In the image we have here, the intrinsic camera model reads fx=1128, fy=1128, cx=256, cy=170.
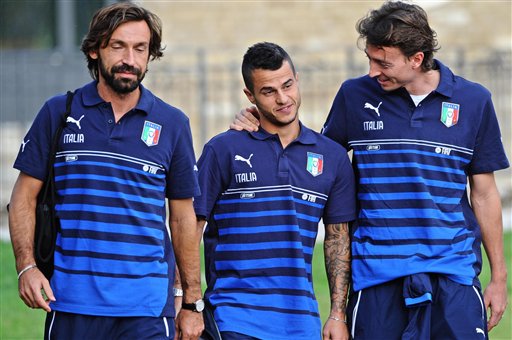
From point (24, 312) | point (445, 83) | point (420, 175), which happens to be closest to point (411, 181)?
point (420, 175)

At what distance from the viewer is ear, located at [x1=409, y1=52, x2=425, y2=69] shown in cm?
559

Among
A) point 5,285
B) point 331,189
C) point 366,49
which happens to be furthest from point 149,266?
point 5,285

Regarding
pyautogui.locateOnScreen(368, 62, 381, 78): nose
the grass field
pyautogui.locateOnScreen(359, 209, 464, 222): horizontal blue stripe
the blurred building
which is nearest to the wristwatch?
pyautogui.locateOnScreen(359, 209, 464, 222): horizontal blue stripe

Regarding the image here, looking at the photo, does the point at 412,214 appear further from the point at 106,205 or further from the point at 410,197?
the point at 106,205

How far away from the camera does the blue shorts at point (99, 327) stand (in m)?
5.03

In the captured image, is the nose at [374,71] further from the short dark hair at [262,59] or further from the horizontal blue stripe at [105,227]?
the horizontal blue stripe at [105,227]

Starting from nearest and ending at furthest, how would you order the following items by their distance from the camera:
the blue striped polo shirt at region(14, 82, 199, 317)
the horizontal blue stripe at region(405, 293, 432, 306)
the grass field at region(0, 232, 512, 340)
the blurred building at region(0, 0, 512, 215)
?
the blue striped polo shirt at region(14, 82, 199, 317), the horizontal blue stripe at region(405, 293, 432, 306), the grass field at region(0, 232, 512, 340), the blurred building at region(0, 0, 512, 215)

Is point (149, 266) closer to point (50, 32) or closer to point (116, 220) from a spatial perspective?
point (116, 220)

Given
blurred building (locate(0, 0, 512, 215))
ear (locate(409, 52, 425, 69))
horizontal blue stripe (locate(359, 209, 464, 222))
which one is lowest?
horizontal blue stripe (locate(359, 209, 464, 222))

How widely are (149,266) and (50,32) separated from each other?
1202 cm

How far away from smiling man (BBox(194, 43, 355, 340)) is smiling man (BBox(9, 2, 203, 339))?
10.3 inches

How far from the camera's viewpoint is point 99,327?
16.5 ft

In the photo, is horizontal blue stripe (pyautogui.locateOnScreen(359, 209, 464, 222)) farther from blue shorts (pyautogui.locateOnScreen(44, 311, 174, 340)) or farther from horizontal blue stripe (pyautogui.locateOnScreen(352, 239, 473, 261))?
blue shorts (pyautogui.locateOnScreen(44, 311, 174, 340))

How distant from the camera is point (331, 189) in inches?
218
